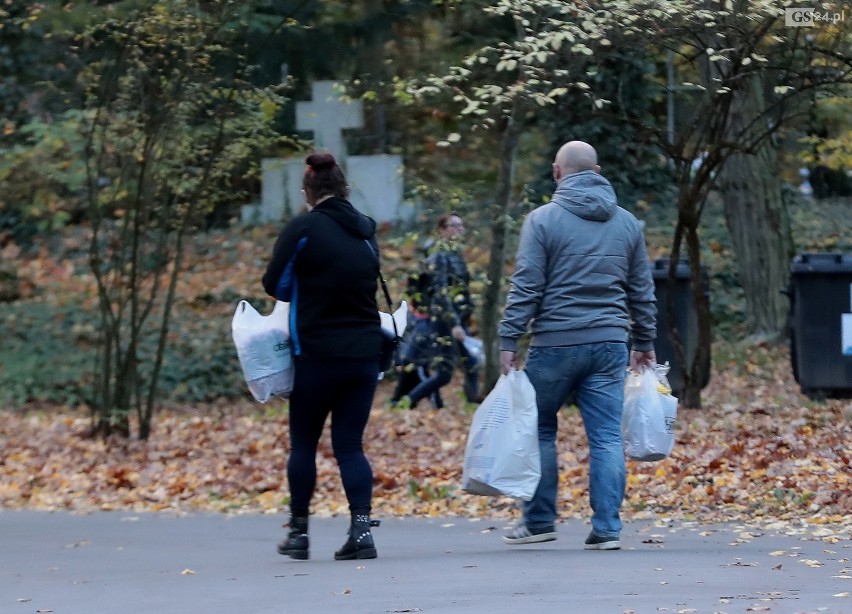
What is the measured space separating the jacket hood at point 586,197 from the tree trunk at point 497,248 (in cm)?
548

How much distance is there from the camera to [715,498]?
9.59 meters

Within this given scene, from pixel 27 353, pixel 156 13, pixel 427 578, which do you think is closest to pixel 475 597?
pixel 427 578

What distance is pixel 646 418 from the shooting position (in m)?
7.93

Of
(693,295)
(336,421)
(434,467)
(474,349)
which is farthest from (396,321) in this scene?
(474,349)

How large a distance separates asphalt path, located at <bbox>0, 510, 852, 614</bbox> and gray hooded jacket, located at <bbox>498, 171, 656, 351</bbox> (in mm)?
1069

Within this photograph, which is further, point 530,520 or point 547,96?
point 547,96

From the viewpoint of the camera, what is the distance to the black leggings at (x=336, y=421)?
7.62 metres

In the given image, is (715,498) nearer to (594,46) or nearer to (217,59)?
(594,46)

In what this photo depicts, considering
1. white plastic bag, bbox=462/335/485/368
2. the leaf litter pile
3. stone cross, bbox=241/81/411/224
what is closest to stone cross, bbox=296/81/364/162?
stone cross, bbox=241/81/411/224

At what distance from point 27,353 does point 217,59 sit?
8.98m

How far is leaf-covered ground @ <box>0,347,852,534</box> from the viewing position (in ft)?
31.6

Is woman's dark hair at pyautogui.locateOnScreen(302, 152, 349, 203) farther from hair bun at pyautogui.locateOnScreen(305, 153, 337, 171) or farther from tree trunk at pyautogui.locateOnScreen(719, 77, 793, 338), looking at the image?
tree trunk at pyautogui.locateOnScreen(719, 77, 793, 338)

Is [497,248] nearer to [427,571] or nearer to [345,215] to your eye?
[345,215]

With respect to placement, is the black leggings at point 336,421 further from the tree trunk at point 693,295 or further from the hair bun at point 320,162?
the tree trunk at point 693,295
